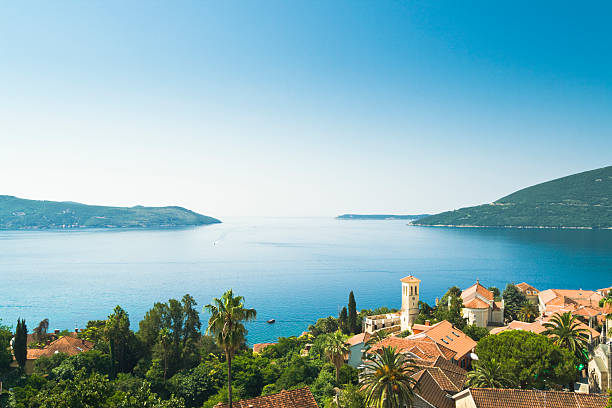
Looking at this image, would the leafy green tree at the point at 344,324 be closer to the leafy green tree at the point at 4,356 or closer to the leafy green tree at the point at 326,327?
the leafy green tree at the point at 326,327

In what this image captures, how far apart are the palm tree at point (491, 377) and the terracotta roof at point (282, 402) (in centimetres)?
1363

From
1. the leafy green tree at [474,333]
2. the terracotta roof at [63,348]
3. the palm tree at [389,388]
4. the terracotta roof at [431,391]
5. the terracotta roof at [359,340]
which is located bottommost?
the terracotta roof at [63,348]

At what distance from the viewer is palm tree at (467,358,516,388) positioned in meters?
28.0

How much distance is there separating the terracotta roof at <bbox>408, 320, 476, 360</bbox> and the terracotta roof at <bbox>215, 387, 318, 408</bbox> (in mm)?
22898

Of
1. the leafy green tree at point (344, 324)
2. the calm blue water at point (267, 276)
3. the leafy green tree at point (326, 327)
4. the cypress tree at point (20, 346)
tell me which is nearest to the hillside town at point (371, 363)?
the cypress tree at point (20, 346)

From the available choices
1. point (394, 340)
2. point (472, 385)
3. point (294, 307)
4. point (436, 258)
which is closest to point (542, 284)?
point (436, 258)

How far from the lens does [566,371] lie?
3003 centimetres

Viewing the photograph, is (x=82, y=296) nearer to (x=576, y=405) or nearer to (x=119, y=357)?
(x=119, y=357)

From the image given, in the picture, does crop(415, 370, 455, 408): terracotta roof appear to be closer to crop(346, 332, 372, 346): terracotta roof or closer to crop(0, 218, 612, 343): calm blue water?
crop(346, 332, 372, 346): terracotta roof

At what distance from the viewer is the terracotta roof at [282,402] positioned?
2248cm

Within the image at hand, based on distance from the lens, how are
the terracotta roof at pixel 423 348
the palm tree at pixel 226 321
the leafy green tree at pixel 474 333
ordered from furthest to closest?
the leafy green tree at pixel 474 333 < the terracotta roof at pixel 423 348 < the palm tree at pixel 226 321

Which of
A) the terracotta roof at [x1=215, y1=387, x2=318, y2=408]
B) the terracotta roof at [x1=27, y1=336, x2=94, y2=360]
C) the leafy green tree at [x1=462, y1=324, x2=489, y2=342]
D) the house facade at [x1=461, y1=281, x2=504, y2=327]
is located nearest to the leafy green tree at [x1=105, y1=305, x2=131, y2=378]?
the terracotta roof at [x1=27, y1=336, x2=94, y2=360]

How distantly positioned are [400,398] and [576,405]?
473 inches

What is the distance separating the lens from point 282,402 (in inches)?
899
